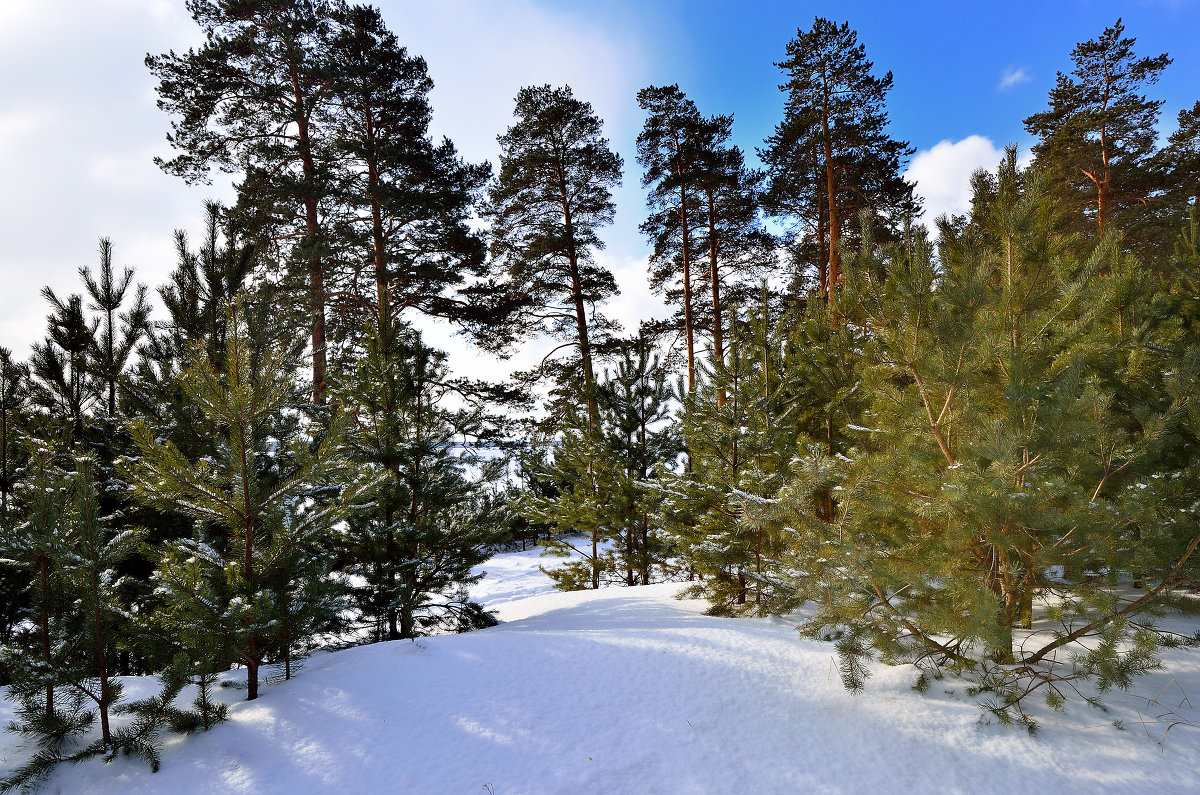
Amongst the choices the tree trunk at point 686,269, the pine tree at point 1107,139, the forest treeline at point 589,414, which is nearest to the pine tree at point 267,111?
the forest treeline at point 589,414

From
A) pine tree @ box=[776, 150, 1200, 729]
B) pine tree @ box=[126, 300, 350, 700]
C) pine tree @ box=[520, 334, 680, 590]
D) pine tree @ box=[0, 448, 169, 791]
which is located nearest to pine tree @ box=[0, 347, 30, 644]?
pine tree @ box=[0, 448, 169, 791]

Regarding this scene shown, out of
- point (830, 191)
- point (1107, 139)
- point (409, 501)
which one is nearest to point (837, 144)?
point (830, 191)

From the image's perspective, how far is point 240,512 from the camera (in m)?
4.35

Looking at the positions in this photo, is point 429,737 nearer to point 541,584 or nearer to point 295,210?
point 295,210

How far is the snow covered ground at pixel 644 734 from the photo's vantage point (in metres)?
3.24

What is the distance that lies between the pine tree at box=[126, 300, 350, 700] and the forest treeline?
0.04 meters

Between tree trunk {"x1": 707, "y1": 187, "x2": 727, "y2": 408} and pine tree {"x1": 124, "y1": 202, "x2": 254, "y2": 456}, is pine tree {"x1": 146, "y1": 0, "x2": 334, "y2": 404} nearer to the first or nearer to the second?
pine tree {"x1": 124, "y1": 202, "x2": 254, "y2": 456}

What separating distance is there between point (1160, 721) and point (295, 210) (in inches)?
590

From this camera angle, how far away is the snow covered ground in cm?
324

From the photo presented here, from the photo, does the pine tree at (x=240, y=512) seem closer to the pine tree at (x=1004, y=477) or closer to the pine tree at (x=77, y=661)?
the pine tree at (x=77, y=661)

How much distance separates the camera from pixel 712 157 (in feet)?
49.6

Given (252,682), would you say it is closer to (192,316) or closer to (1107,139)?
(192,316)

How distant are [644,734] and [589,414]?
331 inches

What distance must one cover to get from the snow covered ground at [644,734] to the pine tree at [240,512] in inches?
29.6
